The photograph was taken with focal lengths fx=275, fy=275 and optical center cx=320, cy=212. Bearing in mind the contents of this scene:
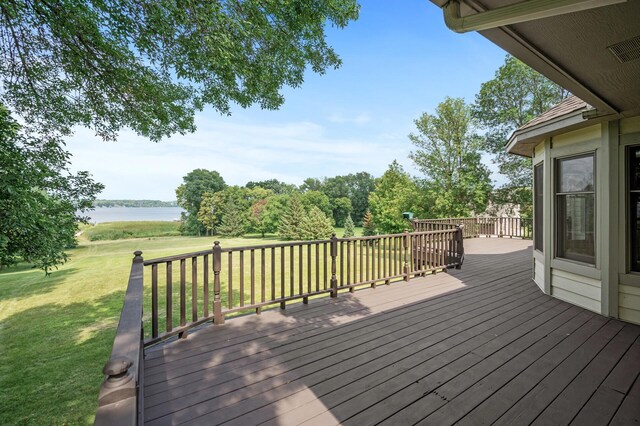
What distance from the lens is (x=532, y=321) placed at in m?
3.62

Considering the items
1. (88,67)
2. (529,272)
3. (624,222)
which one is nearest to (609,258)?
(624,222)

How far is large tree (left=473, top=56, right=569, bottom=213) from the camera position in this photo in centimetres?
1550

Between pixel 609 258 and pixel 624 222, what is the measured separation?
51 centimetres

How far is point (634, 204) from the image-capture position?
142 inches

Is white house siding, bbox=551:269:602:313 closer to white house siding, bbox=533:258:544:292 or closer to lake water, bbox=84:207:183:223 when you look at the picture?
white house siding, bbox=533:258:544:292

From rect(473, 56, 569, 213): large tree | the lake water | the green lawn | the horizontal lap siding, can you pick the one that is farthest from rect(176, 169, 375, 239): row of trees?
the horizontal lap siding

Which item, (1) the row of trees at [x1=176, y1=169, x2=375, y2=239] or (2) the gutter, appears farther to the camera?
(1) the row of trees at [x1=176, y1=169, x2=375, y2=239]

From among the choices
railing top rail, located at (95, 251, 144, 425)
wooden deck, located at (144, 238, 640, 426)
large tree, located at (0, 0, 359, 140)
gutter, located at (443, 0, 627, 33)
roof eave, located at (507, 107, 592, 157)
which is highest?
large tree, located at (0, 0, 359, 140)

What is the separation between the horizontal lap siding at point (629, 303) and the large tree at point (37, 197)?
319 inches

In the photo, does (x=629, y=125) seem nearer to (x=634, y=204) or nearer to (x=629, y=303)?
(x=634, y=204)

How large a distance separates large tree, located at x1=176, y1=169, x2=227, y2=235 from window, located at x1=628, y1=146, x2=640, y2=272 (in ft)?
132

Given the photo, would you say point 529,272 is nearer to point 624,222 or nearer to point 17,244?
point 624,222

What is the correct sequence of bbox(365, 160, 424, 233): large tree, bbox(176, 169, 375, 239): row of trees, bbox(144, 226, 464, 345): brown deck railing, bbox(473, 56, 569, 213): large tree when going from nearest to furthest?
bbox(144, 226, 464, 345): brown deck railing
bbox(473, 56, 569, 213): large tree
bbox(365, 160, 424, 233): large tree
bbox(176, 169, 375, 239): row of trees

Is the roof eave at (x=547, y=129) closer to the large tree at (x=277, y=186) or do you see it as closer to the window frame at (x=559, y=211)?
the window frame at (x=559, y=211)
